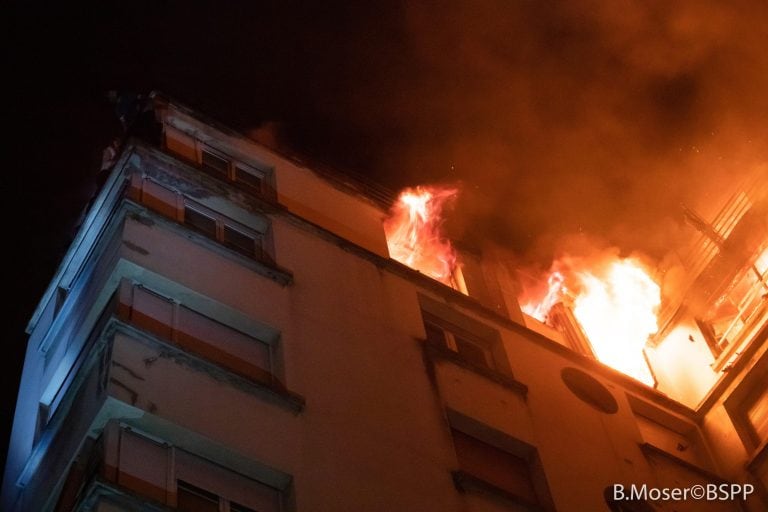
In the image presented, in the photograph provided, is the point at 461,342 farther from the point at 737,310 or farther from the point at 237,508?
the point at 237,508

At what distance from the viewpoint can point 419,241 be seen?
872 inches

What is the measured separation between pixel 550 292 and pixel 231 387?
39.1ft

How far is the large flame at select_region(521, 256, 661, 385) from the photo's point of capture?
23344 millimetres

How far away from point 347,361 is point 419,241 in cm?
718

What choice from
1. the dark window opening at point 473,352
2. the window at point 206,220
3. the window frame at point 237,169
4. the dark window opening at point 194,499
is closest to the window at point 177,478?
the dark window opening at point 194,499

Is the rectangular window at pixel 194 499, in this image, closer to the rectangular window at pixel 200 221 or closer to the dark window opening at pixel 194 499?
the dark window opening at pixel 194 499

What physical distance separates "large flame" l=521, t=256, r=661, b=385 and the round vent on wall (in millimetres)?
2937

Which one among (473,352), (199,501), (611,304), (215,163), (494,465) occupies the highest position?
(611,304)

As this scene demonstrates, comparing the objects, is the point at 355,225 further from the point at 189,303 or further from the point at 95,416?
the point at 95,416

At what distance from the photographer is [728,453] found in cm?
2031

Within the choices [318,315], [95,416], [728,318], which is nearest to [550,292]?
[728,318]

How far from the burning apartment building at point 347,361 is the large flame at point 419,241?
5 centimetres

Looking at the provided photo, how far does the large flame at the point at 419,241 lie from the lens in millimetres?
21750

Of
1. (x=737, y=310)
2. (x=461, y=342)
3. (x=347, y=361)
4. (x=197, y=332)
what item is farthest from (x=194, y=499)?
(x=737, y=310)
